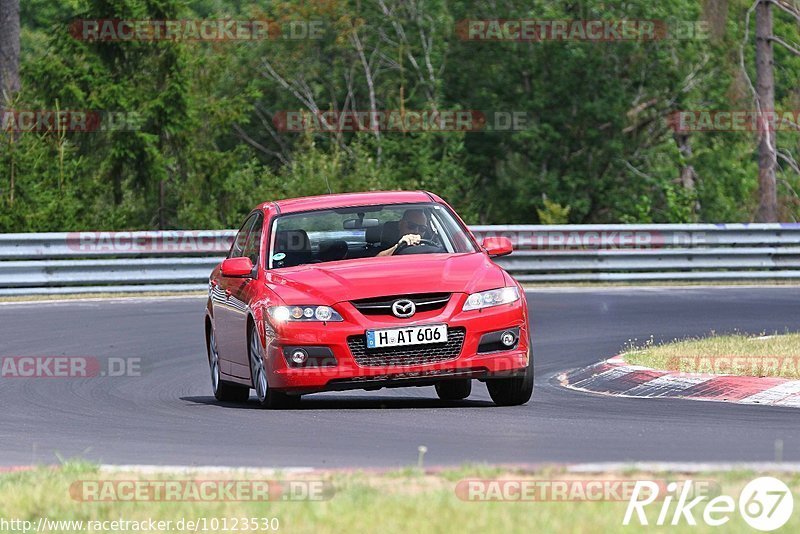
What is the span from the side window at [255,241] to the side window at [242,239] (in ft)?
0.58

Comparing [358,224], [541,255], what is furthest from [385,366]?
[541,255]

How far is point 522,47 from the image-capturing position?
1975 inches

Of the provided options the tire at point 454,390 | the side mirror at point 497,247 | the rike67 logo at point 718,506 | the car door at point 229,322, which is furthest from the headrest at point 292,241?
the rike67 logo at point 718,506

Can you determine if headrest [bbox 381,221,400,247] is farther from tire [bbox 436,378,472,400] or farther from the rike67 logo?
the rike67 logo

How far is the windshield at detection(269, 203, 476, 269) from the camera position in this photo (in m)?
12.0

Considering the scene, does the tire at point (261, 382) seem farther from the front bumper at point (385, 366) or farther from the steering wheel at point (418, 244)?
the steering wheel at point (418, 244)

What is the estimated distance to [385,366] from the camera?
10.9 metres

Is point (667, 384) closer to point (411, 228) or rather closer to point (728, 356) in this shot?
point (728, 356)

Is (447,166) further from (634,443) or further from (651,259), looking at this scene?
(634,443)

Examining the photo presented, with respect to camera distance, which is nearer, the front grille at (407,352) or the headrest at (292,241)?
the front grille at (407,352)

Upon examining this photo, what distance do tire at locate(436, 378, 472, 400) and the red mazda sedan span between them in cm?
92

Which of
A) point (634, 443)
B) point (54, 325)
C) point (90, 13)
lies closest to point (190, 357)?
point (54, 325)

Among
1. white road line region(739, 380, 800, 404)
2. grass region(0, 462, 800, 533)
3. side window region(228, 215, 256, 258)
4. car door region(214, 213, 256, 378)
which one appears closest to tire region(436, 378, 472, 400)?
car door region(214, 213, 256, 378)

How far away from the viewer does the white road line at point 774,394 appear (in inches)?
441
